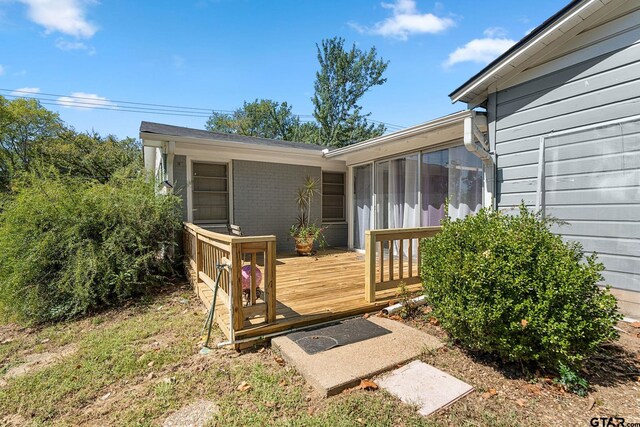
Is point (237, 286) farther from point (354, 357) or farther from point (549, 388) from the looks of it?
point (549, 388)

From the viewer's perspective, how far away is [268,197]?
7.67 meters

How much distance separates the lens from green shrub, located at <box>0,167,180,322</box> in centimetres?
451

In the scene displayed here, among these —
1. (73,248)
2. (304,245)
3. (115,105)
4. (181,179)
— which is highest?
(115,105)

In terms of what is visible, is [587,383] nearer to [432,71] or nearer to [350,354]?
[350,354]

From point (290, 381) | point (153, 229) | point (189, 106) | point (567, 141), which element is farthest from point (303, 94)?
point (290, 381)

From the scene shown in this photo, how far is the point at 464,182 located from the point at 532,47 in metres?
1.99

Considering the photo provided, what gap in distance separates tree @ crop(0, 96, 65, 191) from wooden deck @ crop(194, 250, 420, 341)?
20.9 m

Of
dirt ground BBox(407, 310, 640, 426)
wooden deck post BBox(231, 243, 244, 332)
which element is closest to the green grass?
dirt ground BBox(407, 310, 640, 426)

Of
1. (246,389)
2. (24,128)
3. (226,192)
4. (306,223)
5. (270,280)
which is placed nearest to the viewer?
(246,389)

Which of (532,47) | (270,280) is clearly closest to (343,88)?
(532,47)

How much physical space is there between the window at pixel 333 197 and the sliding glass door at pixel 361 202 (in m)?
0.65

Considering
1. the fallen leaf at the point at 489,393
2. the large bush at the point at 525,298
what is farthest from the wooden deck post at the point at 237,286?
the fallen leaf at the point at 489,393

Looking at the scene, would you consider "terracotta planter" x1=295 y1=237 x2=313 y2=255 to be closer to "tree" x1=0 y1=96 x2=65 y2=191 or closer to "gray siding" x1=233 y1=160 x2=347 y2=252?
"gray siding" x1=233 y1=160 x2=347 y2=252

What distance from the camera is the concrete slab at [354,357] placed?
2.32m
